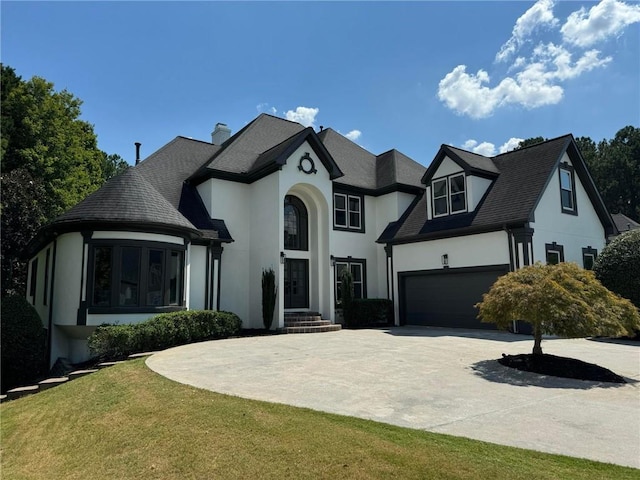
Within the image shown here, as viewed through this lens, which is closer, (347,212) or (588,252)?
(588,252)

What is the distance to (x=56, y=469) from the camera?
17.0 feet

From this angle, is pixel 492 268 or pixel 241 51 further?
pixel 492 268

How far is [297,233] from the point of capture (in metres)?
20.1

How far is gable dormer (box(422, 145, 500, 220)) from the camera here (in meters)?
18.4

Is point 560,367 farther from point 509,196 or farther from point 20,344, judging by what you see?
point 20,344

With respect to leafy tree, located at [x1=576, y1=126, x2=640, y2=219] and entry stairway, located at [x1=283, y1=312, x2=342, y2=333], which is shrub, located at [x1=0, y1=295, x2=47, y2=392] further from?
leafy tree, located at [x1=576, y1=126, x2=640, y2=219]

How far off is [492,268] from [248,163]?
11.3m

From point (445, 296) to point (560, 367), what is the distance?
30.8ft

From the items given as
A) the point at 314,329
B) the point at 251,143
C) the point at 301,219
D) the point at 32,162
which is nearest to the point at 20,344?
the point at 314,329

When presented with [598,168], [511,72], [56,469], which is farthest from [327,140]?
[598,168]

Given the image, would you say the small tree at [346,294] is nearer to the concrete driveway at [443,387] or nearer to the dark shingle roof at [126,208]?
the concrete driveway at [443,387]

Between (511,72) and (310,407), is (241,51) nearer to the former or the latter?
(511,72)

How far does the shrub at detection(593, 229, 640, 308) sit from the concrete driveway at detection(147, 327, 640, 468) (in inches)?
135

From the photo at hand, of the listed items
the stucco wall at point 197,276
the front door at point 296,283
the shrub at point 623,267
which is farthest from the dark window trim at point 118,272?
the shrub at point 623,267
